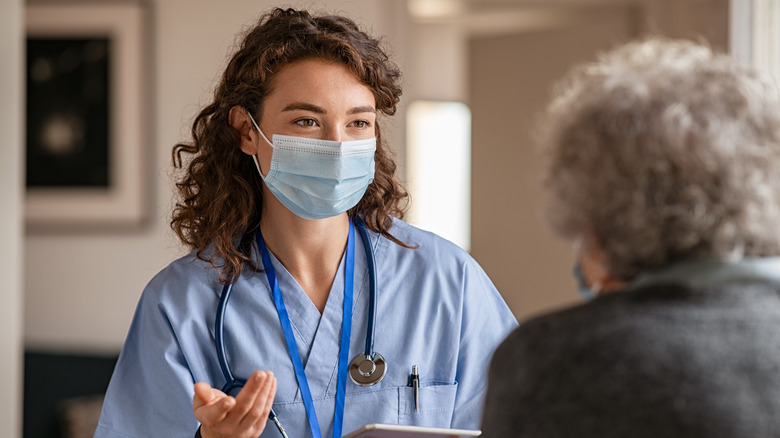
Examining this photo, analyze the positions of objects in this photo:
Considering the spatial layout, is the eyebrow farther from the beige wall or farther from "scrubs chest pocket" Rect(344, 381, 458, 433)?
the beige wall

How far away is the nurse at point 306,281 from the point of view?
153 centimetres

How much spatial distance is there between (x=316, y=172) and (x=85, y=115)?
7.73ft

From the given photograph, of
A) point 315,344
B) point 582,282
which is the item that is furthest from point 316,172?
point 582,282

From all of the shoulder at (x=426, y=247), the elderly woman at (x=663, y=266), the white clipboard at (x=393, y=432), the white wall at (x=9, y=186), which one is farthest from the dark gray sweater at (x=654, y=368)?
the white wall at (x=9, y=186)

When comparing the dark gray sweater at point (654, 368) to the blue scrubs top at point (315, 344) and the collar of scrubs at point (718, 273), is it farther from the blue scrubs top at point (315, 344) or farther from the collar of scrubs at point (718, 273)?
the blue scrubs top at point (315, 344)

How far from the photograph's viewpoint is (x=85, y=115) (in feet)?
12.0

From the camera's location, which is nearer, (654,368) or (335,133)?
(654,368)

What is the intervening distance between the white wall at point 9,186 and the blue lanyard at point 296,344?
1.07 meters

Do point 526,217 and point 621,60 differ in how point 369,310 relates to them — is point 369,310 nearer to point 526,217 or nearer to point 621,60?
point 621,60

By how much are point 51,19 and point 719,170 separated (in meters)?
3.36

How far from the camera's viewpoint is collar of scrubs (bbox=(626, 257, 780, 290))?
0.84m

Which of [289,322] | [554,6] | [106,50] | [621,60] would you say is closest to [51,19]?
[106,50]

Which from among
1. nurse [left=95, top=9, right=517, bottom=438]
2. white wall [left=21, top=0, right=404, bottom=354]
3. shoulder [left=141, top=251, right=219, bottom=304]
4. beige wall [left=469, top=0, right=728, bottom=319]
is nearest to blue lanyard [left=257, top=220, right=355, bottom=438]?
nurse [left=95, top=9, right=517, bottom=438]

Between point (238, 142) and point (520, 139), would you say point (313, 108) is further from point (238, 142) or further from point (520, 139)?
point (520, 139)
